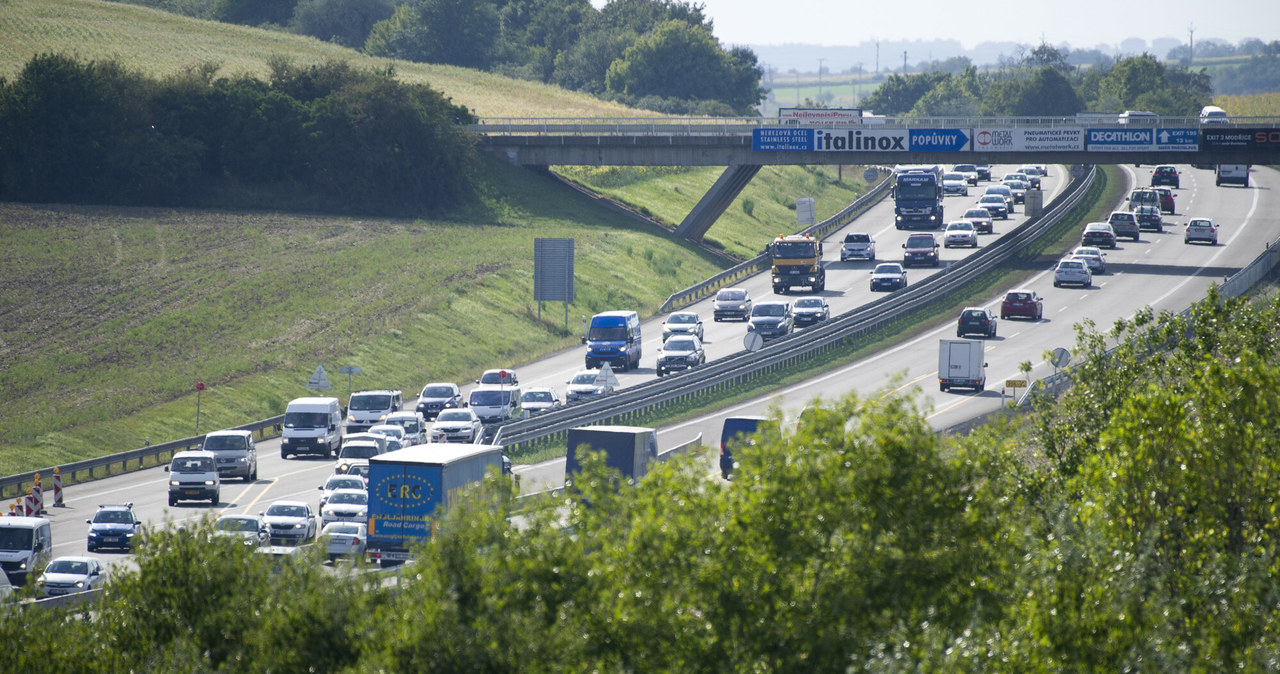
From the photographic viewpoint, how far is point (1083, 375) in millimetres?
30609

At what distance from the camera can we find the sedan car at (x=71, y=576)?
2939 centimetres

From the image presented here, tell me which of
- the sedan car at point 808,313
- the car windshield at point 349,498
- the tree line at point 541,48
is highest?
the tree line at point 541,48

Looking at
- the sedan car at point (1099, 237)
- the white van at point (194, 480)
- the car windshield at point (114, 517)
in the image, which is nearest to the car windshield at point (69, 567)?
the car windshield at point (114, 517)

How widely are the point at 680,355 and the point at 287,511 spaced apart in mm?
25643

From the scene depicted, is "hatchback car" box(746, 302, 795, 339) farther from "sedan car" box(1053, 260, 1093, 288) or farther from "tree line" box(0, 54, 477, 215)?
"tree line" box(0, 54, 477, 215)

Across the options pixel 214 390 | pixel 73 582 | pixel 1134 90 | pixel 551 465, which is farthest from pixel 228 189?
pixel 1134 90

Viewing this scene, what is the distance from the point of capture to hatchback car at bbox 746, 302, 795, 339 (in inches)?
2493

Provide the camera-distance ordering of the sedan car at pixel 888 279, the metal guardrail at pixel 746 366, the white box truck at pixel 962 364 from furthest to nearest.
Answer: the sedan car at pixel 888 279 < the white box truck at pixel 962 364 < the metal guardrail at pixel 746 366

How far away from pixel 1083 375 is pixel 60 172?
221 ft

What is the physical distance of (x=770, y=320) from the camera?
6356 cm

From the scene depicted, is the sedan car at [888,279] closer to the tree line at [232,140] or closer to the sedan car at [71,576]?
the tree line at [232,140]

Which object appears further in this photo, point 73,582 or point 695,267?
point 695,267

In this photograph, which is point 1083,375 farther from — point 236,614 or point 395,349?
point 395,349

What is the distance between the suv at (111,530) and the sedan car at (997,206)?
2981 inches
